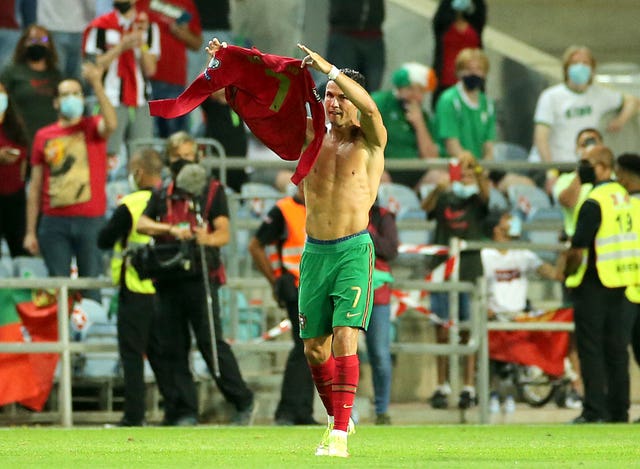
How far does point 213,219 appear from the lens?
45.3 feet

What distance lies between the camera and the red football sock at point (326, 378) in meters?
10.3

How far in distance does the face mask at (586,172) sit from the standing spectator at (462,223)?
1136 millimetres

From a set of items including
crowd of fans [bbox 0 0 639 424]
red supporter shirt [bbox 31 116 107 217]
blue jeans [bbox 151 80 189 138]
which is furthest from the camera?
blue jeans [bbox 151 80 189 138]

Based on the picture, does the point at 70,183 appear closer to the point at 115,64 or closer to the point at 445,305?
the point at 115,64

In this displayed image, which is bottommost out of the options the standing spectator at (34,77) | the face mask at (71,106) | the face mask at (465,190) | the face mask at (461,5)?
the face mask at (465,190)

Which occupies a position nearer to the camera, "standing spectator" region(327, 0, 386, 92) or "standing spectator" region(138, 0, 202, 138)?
"standing spectator" region(138, 0, 202, 138)

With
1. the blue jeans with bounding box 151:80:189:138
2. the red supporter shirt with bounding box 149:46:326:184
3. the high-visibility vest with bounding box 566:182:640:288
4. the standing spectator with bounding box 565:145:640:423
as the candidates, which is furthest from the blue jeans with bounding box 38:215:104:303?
the red supporter shirt with bounding box 149:46:326:184

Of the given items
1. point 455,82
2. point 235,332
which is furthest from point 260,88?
point 455,82

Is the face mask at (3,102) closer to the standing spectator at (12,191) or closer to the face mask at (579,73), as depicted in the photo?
the standing spectator at (12,191)

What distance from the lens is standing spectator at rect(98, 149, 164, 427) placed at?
44.6ft

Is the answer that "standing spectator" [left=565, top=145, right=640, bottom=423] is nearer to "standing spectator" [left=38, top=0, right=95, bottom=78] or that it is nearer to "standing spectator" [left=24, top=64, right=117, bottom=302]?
"standing spectator" [left=24, top=64, right=117, bottom=302]

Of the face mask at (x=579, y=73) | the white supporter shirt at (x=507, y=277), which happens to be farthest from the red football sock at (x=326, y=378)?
the face mask at (x=579, y=73)

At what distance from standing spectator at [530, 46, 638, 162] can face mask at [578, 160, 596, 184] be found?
300 centimetres

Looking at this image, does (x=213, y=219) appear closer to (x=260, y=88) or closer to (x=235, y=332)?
(x=235, y=332)
